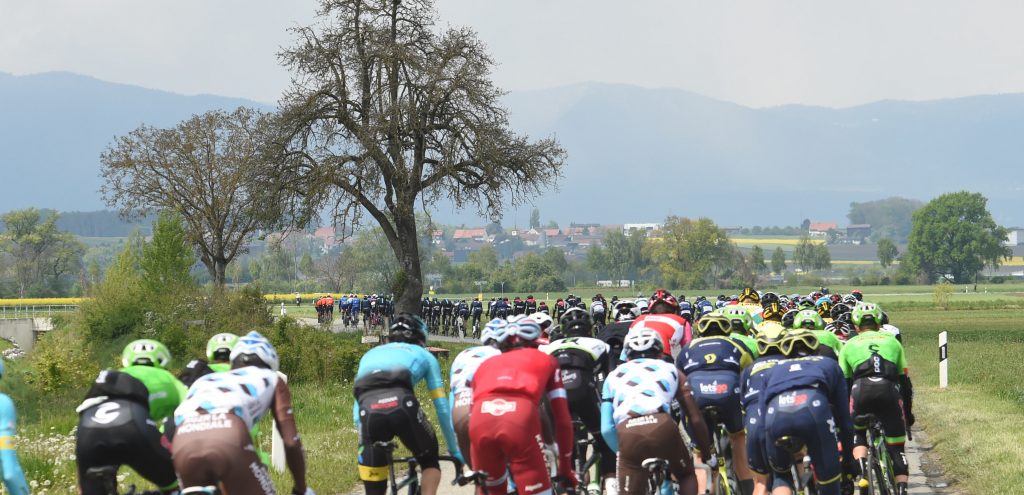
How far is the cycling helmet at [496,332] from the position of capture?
9695mm

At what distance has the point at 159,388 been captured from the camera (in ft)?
29.6

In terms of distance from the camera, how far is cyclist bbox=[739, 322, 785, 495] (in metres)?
10.3

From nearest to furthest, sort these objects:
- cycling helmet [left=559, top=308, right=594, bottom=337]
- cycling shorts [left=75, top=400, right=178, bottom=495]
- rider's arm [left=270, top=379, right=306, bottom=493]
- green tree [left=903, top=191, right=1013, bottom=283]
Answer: rider's arm [left=270, top=379, right=306, bottom=493], cycling shorts [left=75, top=400, right=178, bottom=495], cycling helmet [left=559, top=308, right=594, bottom=337], green tree [left=903, top=191, right=1013, bottom=283]

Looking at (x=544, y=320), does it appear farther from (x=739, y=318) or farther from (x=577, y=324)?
(x=739, y=318)

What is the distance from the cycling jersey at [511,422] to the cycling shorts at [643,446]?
75 centimetres

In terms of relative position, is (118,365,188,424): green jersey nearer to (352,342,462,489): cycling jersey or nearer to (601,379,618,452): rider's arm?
(352,342,462,489): cycling jersey

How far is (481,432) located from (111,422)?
8.08 feet

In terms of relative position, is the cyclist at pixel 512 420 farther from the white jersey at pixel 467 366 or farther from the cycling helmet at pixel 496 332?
the white jersey at pixel 467 366

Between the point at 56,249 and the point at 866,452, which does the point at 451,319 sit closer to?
the point at 866,452

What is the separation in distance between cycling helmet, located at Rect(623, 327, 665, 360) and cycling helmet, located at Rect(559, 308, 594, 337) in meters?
2.91

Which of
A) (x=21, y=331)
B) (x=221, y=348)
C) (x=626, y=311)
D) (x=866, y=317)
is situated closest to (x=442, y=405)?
(x=221, y=348)

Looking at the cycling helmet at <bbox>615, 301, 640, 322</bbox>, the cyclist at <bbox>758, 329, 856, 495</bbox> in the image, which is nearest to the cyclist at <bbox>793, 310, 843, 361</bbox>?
the cycling helmet at <bbox>615, 301, 640, 322</bbox>

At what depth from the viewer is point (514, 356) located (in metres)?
9.30

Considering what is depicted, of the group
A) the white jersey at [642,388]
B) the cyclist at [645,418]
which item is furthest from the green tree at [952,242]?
the white jersey at [642,388]
